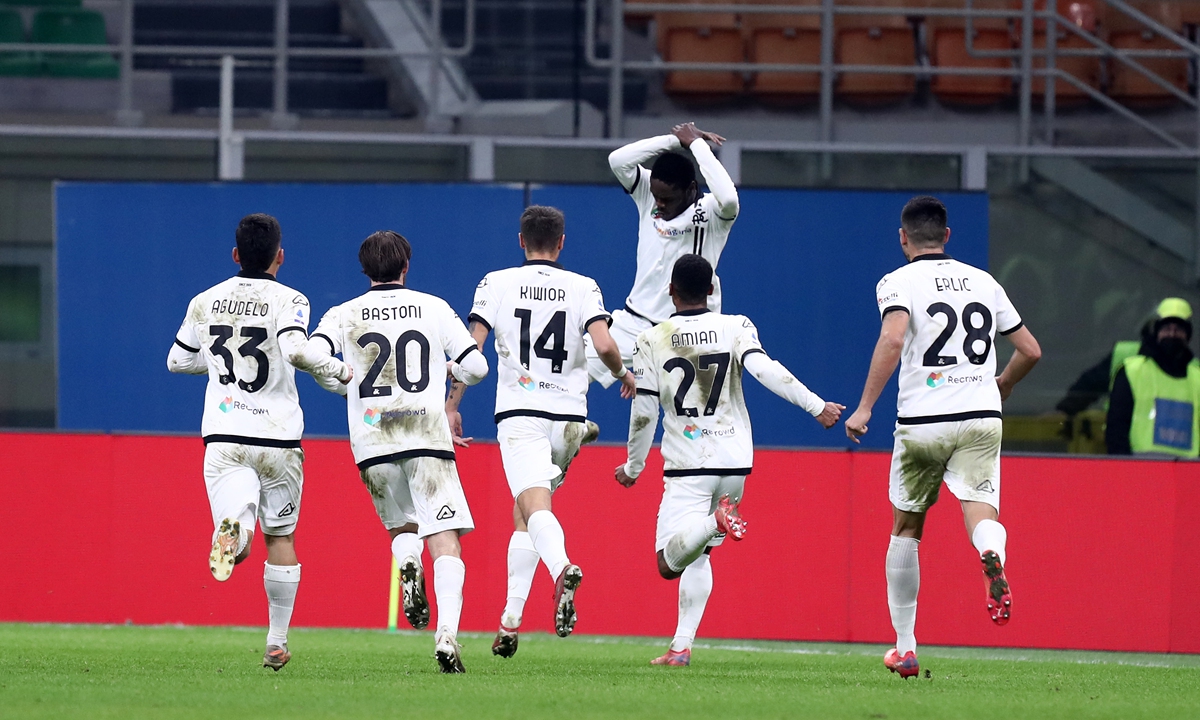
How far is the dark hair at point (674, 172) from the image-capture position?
8281 millimetres

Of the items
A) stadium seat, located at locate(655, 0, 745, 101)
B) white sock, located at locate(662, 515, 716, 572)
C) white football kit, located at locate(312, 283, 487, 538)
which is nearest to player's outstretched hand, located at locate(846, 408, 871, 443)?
white sock, located at locate(662, 515, 716, 572)

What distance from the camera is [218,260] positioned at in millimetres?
12797

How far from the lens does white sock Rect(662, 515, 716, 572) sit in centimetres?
732

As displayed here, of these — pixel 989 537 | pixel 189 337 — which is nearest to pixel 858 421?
pixel 989 537

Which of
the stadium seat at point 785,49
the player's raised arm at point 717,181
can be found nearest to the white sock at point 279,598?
the player's raised arm at point 717,181

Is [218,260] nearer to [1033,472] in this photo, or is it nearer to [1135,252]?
[1033,472]

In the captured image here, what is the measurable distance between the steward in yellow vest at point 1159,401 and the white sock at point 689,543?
5.42 m

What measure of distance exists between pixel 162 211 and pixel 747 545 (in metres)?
5.40

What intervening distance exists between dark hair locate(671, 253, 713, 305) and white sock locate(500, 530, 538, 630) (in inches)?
53.8

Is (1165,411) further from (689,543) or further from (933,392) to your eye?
(689,543)

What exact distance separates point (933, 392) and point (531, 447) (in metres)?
1.85

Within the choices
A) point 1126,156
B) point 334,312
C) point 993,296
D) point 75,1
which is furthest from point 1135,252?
point 75,1

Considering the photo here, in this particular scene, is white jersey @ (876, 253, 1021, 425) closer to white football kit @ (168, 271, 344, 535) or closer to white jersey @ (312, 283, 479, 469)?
white jersey @ (312, 283, 479, 469)

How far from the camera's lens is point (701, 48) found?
612 inches
